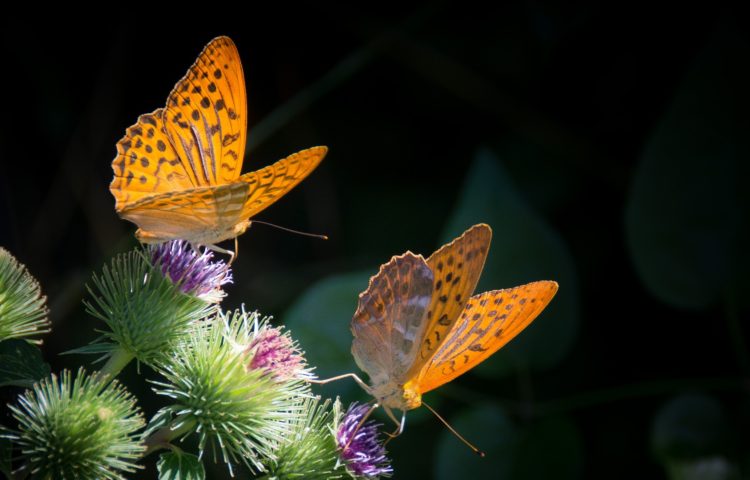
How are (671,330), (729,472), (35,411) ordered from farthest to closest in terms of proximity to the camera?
(671,330) < (729,472) < (35,411)

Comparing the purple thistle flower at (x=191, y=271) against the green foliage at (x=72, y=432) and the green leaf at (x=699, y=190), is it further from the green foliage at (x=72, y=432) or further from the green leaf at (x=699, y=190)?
the green leaf at (x=699, y=190)

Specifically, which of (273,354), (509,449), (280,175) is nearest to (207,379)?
(273,354)

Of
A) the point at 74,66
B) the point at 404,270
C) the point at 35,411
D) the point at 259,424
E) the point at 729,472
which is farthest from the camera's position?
the point at 74,66

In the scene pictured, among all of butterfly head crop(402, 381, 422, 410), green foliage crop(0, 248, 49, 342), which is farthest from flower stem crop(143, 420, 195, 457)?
butterfly head crop(402, 381, 422, 410)

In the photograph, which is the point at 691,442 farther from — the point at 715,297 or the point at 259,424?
the point at 259,424

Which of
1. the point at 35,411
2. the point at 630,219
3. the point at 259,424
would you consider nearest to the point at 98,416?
the point at 35,411

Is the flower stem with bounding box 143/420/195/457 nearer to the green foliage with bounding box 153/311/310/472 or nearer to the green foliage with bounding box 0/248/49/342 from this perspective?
the green foliage with bounding box 153/311/310/472

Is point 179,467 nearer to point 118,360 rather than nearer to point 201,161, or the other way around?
point 118,360
